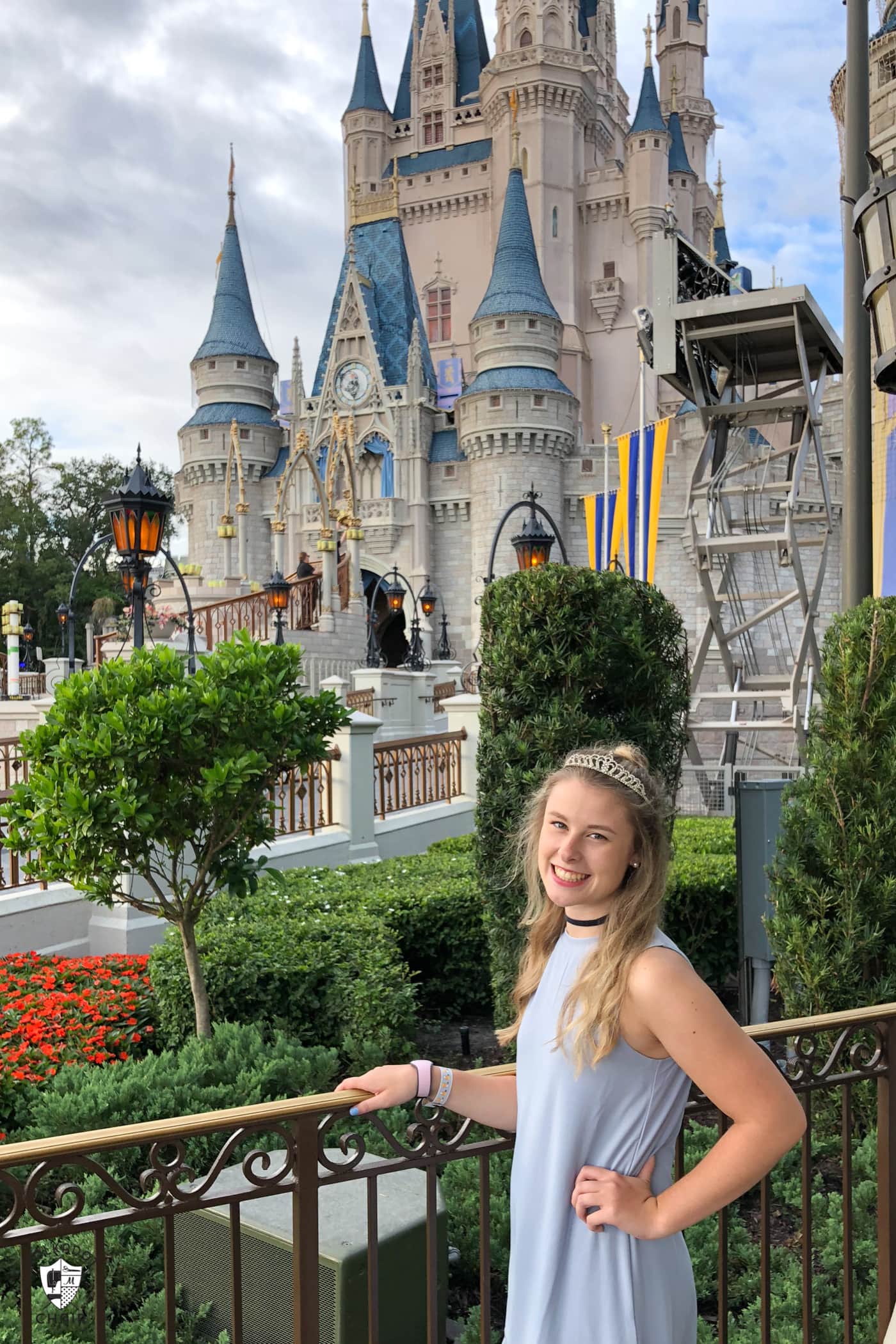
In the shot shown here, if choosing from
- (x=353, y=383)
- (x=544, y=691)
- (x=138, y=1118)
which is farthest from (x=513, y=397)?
(x=138, y=1118)

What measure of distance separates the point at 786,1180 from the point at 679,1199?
10.3 feet

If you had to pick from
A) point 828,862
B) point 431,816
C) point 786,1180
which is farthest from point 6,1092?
point 431,816

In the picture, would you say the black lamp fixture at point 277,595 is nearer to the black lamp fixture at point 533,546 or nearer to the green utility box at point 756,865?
the black lamp fixture at point 533,546

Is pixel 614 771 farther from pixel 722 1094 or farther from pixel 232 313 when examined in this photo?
pixel 232 313

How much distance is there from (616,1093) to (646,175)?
151 feet

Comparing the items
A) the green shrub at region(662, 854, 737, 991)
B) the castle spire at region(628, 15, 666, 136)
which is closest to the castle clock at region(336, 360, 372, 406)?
the castle spire at region(628, 15, 666, 136)

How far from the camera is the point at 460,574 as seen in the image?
131ft

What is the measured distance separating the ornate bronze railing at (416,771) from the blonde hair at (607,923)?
8821 millimetres

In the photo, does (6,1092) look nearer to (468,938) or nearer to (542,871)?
(468,938)

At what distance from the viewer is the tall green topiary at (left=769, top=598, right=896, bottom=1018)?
4.01m

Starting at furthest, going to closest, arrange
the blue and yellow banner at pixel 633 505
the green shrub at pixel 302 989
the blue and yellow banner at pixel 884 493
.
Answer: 1. the blue and yellow banner at pixel 633 505
2. the blue and yellow banner at pixel 884 493
3. the green shrub at pixel 302 989

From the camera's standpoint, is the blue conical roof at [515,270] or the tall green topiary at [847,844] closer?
the tall green topiary at [847,844]

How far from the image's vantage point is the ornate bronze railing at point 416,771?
11.6 m

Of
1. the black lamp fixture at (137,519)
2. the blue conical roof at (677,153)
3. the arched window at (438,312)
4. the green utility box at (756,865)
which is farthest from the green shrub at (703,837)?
the blue conical roof at (677,153)
